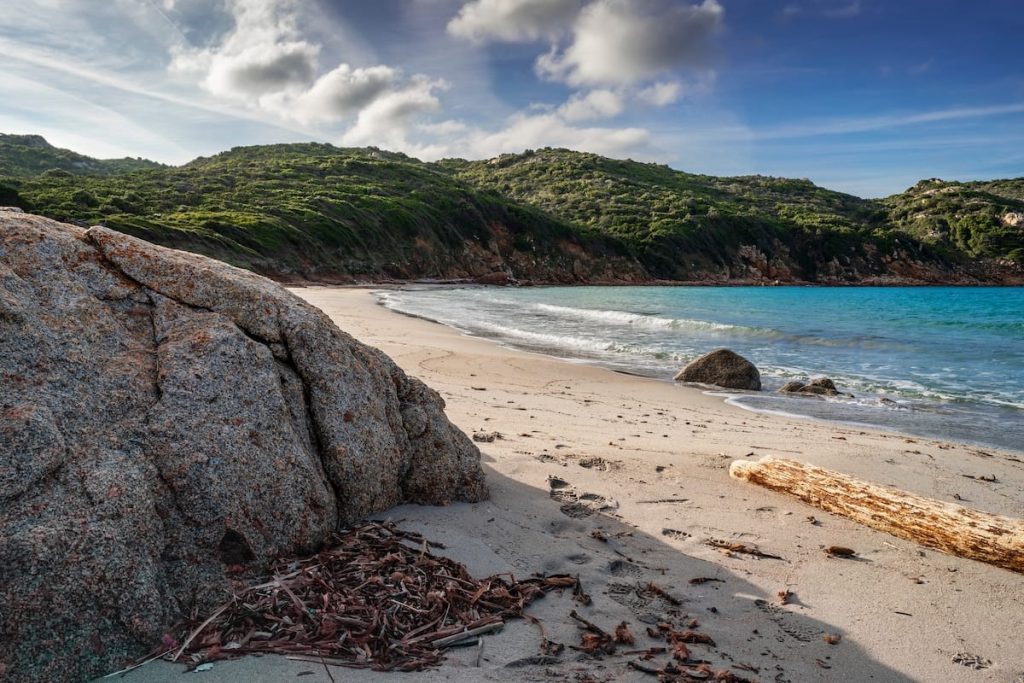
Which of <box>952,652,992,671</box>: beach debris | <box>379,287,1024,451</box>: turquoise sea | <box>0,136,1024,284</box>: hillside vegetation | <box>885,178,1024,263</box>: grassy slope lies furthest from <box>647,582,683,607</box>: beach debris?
<box>885,178,1024,263</box>: grassy slope

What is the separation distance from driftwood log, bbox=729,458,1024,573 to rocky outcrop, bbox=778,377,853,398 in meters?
6.54

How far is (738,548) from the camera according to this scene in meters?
4.25

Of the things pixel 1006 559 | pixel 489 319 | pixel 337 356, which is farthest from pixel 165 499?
pixel 489 319

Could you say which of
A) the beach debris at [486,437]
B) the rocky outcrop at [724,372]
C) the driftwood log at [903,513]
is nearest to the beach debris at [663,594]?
the driftwood log at [903,513]

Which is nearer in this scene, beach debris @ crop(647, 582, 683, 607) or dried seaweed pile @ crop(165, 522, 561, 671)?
dried seaweed pile @ crop(165, 522, 561, 671)

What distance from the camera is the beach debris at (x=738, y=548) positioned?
420 cm

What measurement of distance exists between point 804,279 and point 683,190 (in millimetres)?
38906

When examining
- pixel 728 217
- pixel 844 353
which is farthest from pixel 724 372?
pixel 728 217

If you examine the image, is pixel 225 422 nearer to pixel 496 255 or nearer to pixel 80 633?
pixel 80 633

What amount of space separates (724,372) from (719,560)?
8279 mm

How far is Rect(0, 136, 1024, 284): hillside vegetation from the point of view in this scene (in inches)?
1716

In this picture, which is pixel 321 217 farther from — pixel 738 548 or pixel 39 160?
pixel 39 160

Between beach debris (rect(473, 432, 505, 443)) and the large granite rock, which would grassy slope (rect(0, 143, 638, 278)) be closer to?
beach debris (rect(473, 432, 505, 443))

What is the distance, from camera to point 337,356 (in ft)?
12.5
